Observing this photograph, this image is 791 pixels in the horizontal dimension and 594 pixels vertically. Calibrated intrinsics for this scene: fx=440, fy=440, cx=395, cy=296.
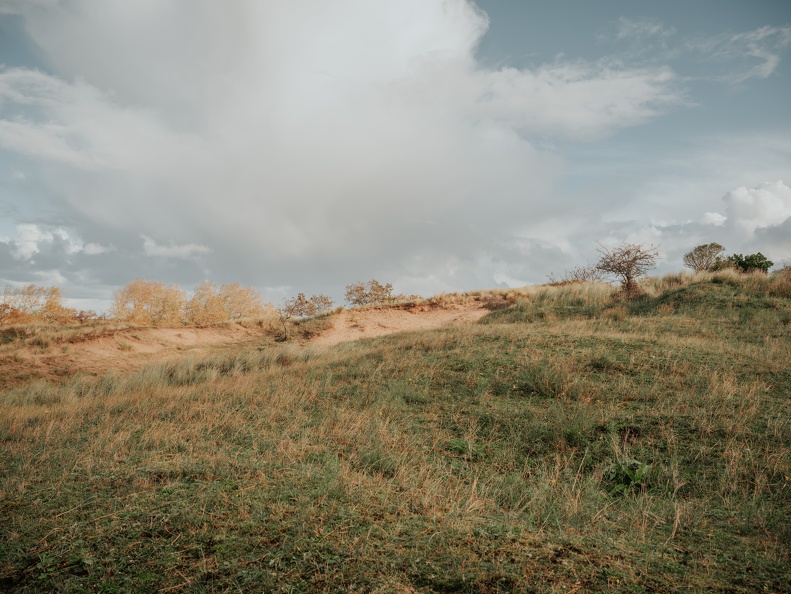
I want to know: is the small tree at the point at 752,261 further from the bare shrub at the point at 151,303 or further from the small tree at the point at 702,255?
the bare shrub at the point at 151,303

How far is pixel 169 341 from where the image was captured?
2475cm

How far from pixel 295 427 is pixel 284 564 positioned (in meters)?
4.09

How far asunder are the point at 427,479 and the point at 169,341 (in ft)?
77.5

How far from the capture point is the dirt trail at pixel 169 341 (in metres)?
19.7

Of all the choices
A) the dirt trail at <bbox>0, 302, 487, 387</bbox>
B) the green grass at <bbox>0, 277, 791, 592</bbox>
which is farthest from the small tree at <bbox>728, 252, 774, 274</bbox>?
the green grass at <bbox>0, 277, 791, 592</bbox>

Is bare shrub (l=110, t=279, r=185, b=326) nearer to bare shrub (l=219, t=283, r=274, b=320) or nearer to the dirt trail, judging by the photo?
bare shrub (l=219, t=283, r=274, b=320)

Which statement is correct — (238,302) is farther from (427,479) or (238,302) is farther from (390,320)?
(427,479)

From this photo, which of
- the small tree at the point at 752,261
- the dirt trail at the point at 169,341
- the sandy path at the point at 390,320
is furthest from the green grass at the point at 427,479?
the small tree at the point at 752,261

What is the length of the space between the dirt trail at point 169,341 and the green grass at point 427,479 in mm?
10954

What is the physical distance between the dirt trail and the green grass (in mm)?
10954

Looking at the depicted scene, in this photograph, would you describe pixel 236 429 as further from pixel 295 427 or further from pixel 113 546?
pixel 113 546

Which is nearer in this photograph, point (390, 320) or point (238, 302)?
point (390, 320)

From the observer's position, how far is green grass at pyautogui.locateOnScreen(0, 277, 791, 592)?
129 inches

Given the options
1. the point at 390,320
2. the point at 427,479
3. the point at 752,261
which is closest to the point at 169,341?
the point at 390,320
